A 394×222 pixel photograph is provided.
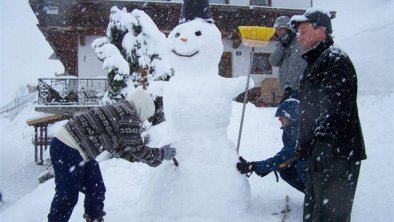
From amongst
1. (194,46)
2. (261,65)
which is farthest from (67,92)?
(194,46)

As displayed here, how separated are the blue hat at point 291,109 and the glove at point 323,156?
51.2 inches

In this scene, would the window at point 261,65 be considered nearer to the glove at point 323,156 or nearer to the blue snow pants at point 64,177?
the blue snow pants at point 64,177

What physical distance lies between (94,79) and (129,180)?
8.98 meters

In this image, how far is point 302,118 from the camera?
2674mm

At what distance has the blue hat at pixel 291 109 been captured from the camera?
383cm

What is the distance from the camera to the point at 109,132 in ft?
10.6

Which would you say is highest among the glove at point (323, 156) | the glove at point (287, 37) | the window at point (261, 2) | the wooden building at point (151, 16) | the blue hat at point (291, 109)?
the window at point (261, 2)

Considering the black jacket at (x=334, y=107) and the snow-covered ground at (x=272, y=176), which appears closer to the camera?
the black jacket at (x=334, y=107)

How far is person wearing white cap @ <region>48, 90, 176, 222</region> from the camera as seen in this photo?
126 inches

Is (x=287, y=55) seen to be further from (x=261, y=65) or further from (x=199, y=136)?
(x=261, y=65)

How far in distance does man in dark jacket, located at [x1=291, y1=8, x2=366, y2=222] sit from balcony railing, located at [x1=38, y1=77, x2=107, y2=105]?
35.4 feet

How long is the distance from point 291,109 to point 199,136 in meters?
0.97

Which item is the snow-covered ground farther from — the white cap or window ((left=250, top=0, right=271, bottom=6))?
window ((left=250, top=0, right=271, bottom=6))

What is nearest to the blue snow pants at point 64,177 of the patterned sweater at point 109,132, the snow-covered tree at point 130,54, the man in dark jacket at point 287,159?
the patterned sweater at point 109,132
